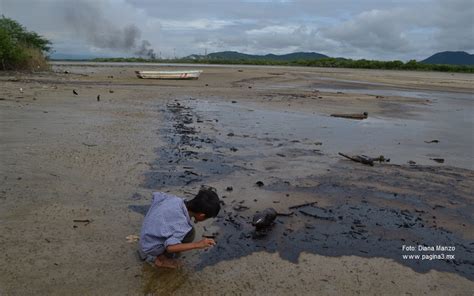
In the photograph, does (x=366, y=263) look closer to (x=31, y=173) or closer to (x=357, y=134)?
(x=31, y=173)

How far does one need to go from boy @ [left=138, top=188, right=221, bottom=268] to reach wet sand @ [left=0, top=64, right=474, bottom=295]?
0.59 ft

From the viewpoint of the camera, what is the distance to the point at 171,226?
3.89 m

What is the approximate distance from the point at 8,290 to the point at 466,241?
4805mm

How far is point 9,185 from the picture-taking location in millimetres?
5965

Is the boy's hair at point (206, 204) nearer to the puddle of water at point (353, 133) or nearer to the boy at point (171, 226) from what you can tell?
the boy at point (171, 226)

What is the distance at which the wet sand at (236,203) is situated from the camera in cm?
400

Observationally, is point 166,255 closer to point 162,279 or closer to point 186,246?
point 162,279

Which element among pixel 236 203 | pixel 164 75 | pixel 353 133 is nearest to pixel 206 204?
pixel 236 203

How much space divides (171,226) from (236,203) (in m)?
2.05

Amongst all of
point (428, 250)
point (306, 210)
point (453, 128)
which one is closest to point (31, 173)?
point (306, 210)

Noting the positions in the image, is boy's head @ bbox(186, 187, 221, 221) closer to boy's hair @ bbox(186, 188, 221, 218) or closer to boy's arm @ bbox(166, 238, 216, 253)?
boy's hair @ bbox(186, 188, 221, 218)

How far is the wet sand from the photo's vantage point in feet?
13.1

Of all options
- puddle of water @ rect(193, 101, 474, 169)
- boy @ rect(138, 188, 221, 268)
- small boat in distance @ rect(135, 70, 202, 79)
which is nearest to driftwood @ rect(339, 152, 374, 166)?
puddle of water @ rect(193, 101, 474, 169)

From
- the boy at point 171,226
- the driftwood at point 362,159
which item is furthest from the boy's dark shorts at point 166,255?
the driftwood at point 362,159
